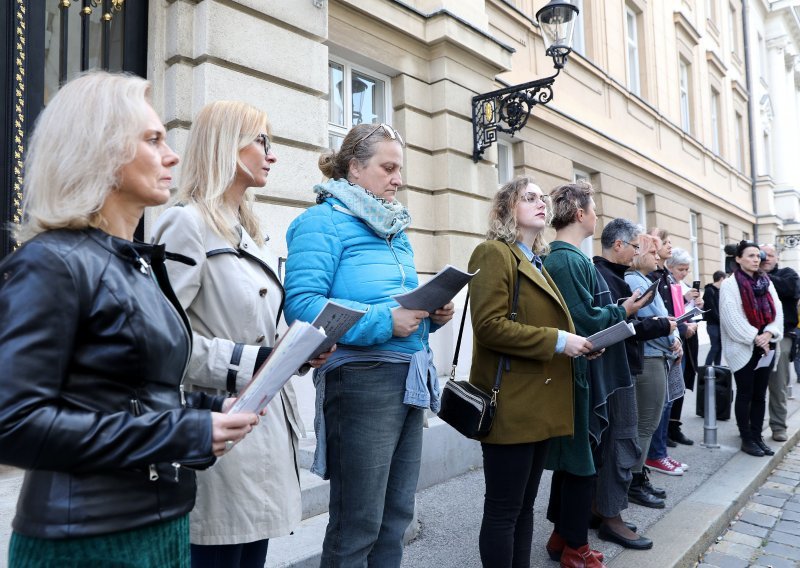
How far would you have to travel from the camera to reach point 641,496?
4.20 m

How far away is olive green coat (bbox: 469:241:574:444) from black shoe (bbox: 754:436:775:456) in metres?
3.93

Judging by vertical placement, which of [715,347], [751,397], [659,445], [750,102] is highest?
[750,102]

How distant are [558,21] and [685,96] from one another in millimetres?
11611

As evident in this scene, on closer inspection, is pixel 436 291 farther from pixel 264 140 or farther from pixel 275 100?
pixel 275 100

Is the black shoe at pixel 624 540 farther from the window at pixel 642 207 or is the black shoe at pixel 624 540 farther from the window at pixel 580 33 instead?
the window at pixel 642 207

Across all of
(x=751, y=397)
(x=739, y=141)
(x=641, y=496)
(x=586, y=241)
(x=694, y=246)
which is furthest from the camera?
(x=739, y=141)

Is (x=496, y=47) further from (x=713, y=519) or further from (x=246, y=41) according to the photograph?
(x=713, y=519)

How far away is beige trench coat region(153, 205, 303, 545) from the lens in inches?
67.2

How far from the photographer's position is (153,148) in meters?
1.40

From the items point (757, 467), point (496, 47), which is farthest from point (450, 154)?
point (757, 467)

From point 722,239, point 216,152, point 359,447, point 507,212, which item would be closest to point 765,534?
point 507,212

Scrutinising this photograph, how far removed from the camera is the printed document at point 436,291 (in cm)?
198

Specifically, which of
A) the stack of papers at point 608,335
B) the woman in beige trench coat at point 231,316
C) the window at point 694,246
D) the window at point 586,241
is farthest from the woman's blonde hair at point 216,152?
the window at point 694,246

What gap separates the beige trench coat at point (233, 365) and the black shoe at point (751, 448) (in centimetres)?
515
